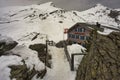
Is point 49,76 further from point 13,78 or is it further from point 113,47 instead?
point 113,47

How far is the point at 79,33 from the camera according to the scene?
4934cm

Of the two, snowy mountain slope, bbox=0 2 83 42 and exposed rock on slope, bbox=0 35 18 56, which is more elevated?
snowy mountain slope, bbox=0 2 83 42

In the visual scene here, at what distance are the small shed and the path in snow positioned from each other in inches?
550

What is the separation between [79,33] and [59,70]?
22.2 meters

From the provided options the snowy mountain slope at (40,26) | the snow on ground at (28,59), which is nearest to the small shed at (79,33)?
the snowy mountain slope at (40,26)

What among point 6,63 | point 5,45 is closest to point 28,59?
point 5,45

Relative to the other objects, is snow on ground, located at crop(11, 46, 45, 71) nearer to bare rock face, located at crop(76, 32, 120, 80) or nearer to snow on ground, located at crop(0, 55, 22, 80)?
snow on ground, located at crop(0, 55, 22, 80)

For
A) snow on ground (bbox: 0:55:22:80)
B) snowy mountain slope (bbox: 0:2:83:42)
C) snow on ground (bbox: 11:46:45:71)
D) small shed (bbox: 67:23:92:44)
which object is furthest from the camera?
snowy mountain slope (bbox: 0:2:83:42)

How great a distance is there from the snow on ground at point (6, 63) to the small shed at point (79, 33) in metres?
27.6

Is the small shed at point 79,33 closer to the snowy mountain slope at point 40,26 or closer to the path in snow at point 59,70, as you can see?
the path in snow at point 59,70

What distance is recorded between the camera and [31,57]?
86.6ft

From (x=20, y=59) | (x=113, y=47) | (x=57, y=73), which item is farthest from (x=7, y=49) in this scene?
(x=113, y=47)

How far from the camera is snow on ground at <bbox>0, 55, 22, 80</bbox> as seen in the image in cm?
1937

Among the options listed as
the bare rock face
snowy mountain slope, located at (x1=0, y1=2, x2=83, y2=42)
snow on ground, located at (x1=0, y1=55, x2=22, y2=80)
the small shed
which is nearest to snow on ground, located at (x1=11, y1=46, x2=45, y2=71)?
snow on ground, located at (x1=0, y1=55, x2=22, y2=80)
